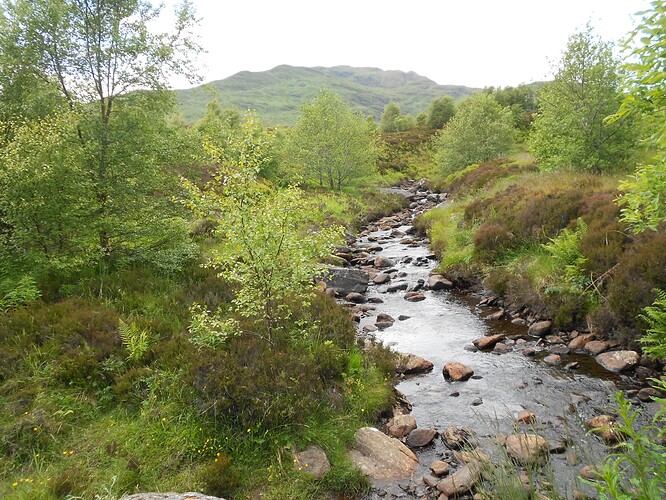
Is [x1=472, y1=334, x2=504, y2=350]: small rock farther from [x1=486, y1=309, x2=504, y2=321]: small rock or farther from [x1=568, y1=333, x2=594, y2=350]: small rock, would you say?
[x1=568, y1=333, x2=594, y2=350]: small rock

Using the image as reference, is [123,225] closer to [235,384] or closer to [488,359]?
[235,384]

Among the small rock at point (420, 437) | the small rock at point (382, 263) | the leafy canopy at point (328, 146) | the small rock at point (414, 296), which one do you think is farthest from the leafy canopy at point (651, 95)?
the leafy canopy at point (328, 146)

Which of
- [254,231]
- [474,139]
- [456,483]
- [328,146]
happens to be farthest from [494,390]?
[474,139]

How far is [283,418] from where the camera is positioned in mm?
6293

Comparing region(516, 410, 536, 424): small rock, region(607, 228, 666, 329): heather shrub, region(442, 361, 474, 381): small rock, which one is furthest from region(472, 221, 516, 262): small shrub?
region(516, 410, 536, 424): small rock

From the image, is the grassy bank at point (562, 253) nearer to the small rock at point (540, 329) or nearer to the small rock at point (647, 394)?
the small rock at point (540, 329)

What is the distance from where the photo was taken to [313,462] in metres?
5.91

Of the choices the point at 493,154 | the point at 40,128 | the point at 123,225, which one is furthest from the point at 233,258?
the point at 493,154

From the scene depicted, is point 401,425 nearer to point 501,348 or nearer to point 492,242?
point 501,348

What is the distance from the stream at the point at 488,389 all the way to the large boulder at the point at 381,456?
0.15 m

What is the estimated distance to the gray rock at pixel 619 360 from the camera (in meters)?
7.99

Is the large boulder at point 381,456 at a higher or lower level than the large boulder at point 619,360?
lower

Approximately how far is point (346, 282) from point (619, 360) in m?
9.07

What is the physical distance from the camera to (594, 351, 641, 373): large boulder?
26.2 ft
